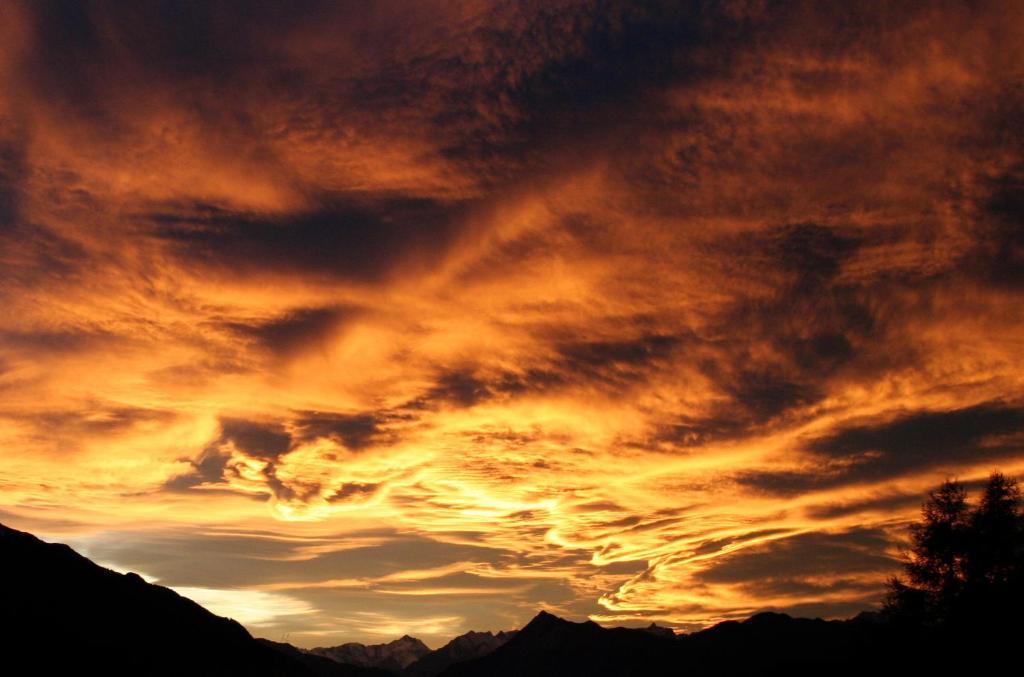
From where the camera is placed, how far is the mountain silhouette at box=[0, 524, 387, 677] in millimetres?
108125

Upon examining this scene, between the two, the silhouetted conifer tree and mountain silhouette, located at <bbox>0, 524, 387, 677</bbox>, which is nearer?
the silhouetted conifer tree

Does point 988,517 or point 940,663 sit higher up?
point 988,517

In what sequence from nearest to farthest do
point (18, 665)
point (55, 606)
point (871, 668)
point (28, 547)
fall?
1. point (871, 668)
2. point (18, 665)
3. point (55, 606)
4. point (28, 547)

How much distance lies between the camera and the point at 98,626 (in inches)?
5020

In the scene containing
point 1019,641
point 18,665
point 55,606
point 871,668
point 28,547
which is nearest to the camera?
point 1019,641

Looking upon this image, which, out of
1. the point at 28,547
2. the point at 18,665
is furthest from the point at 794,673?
the point at 28,547

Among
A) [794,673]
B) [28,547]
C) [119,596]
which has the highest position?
[28,547]

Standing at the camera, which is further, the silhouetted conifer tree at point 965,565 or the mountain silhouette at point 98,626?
the mountain silhouette at point 98,626

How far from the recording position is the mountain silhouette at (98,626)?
108 meters

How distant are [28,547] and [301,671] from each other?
77745mm

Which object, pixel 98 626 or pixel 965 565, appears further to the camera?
pixel 98 626

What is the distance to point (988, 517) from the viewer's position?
43500 millimetres

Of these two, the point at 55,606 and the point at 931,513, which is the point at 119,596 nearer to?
the point at 55,606

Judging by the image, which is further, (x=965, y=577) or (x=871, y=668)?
(x=871, y=668)
